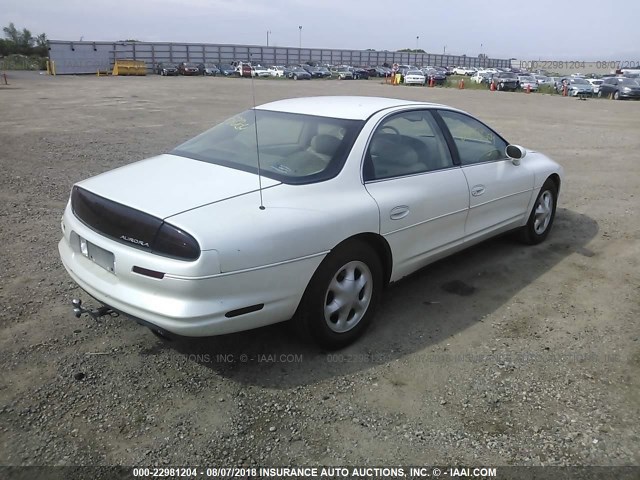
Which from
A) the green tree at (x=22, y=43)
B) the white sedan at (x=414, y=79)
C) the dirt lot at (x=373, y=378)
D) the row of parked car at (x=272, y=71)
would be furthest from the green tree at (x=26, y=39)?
the dirt lot at (x=373, y=378)

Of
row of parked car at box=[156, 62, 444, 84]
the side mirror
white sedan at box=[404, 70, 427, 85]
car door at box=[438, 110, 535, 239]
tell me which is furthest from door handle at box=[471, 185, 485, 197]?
row of parked car at box=[156, 62, 444, 84]

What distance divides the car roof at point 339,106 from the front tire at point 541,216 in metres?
1.71

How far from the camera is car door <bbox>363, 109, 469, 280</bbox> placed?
3.54 meters

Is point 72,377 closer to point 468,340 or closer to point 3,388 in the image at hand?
point 3,388

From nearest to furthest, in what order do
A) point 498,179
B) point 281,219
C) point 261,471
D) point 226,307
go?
1. point 261,471
2. point 226,307
3. point 281,219
4. point 498,179

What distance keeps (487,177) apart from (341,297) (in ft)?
6.32

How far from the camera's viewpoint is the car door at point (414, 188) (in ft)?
11.6

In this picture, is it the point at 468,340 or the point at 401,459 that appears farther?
the point at 468,340

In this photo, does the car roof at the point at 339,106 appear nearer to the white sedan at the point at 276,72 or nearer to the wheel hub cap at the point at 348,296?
the wheel hub cap at the point at 348,296

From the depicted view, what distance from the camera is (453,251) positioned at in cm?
425

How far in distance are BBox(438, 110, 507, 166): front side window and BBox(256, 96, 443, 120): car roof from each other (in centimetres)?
25

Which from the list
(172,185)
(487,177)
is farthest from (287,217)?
(487,177)

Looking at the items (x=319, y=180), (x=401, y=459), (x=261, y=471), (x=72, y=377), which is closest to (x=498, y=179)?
(x=319, y=180)

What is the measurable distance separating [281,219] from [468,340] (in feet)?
5.37
